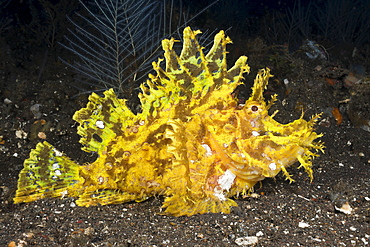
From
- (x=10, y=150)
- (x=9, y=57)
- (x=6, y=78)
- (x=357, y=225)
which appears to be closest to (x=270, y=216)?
(x=357, y=225)

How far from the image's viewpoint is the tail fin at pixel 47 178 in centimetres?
325

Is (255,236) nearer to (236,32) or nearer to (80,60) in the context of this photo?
(80,60)

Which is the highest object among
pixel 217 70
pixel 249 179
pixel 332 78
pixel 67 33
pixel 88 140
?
pixel 67 33

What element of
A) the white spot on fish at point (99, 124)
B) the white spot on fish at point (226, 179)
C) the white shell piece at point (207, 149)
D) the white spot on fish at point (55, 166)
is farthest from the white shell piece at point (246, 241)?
the white spot on fish at point (55, 166)

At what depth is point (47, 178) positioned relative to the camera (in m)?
3.30

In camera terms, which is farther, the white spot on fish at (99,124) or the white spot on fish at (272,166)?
the white spot on fish at (99,124)

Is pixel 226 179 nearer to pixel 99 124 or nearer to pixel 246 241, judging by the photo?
pixel 246 241

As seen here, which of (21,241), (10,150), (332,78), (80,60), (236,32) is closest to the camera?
(21,241)

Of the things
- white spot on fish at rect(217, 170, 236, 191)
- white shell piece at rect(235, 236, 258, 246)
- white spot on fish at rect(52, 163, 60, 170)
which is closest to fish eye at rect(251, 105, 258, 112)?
white spot on fish at rect(217, 170, 236, 191)

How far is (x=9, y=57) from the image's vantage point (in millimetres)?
6078

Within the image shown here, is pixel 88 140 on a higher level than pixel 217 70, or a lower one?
lower

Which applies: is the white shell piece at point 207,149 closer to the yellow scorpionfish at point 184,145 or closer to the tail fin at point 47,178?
the yellow scorpionfish at point 184,145

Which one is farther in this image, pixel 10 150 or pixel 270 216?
pixel 10 150

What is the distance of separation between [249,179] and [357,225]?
0.97 m
